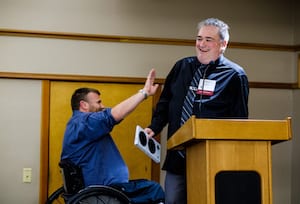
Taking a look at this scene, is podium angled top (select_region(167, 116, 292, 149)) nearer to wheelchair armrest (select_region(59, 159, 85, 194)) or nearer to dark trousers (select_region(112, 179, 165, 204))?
dark trousers (select_region(112, 179, 165, 204))

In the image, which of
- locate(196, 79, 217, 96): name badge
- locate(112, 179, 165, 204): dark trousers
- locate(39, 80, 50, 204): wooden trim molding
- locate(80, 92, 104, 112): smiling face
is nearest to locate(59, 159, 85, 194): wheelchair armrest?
locate(112, 179, 165, 204): dark trousers

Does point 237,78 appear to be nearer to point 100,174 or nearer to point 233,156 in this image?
point 233,156

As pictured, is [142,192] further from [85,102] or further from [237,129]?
[237,129]

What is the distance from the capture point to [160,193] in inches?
95.0

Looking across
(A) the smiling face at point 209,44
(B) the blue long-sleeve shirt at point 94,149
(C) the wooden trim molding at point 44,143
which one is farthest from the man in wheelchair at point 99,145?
(C) the wooden trim molding at point 44,143

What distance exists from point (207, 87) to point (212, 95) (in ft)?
0.14

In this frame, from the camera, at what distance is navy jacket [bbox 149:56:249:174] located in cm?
209

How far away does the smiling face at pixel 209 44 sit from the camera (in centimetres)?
219

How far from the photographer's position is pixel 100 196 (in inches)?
89.4

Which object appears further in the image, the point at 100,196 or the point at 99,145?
the point at 99,145

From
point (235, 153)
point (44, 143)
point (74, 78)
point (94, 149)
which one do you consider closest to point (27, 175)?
point (44, 143)

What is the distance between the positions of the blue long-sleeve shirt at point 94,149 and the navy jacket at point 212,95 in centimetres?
40

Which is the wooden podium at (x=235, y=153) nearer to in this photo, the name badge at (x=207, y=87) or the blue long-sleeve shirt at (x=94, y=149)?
the name badge at (x=207, y=87)

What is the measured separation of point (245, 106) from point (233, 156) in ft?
2.44
